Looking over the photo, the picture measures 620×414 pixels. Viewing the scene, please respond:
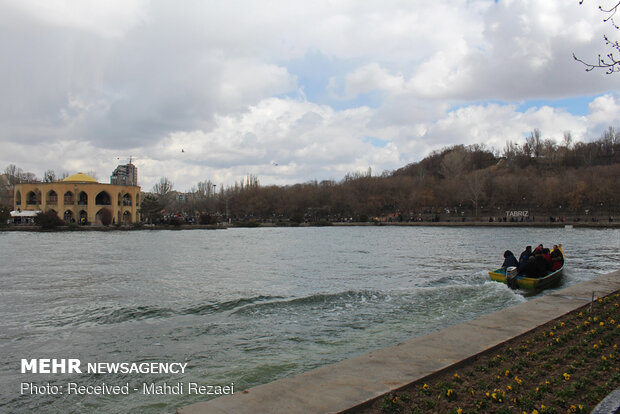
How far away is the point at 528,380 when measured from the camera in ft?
18.8

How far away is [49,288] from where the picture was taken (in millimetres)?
18141

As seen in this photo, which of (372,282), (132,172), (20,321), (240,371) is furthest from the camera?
(132,172)

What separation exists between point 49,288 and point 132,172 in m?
175

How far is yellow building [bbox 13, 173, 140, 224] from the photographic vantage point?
292 feet

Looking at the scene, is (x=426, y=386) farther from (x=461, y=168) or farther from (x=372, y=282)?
(x=461, y=168)

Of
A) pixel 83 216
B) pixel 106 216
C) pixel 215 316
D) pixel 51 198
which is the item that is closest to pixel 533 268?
pixel 215 316

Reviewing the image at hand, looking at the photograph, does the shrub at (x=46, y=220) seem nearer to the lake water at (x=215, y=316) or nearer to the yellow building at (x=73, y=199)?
the yellow building at (x=73, y=199)

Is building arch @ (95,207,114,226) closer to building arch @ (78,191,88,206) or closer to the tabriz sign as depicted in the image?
building arch @ (78,191,88,206)

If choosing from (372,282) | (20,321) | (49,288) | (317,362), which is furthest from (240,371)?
(49,288)

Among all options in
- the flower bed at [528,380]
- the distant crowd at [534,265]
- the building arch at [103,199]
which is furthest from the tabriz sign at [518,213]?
the flower bed at [528,380]

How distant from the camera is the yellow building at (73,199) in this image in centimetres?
8894

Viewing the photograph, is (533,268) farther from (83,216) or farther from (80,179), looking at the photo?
(80,179)

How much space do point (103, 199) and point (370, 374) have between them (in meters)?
96.5

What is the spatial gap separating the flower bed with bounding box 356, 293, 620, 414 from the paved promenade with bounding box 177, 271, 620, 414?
0.67 feet
